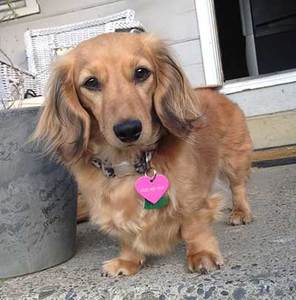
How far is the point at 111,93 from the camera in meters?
1.83

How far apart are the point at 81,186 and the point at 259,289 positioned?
0.73 metres

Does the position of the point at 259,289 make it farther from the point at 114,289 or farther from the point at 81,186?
the point at 81,186

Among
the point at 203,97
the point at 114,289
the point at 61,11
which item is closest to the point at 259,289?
the point at 114,289

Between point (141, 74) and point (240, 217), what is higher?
point (141, 74)

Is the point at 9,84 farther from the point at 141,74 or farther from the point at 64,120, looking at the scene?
the point at 141,74

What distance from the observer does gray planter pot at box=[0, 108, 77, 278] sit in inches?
81.2

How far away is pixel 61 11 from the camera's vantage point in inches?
166

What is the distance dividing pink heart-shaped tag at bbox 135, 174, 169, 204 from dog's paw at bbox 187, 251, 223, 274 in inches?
9.7

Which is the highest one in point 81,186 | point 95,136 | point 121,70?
point 121,70

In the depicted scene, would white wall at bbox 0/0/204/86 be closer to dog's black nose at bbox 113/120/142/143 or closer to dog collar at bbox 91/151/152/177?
dog collar at bbox 91/151/152/177

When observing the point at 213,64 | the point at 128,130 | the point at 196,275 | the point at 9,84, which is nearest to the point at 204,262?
the point at 196,275

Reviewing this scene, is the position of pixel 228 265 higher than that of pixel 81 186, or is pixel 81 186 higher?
pixel 81 186

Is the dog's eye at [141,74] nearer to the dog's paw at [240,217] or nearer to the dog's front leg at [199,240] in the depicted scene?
the dog's front leg at [199,240]

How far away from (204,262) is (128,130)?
0.54 m
